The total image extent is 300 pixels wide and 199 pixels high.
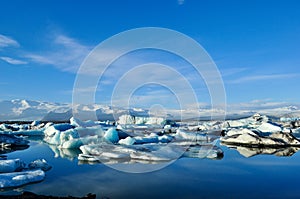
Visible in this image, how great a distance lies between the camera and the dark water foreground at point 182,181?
439 centimetres

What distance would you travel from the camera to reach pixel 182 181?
5262 mm

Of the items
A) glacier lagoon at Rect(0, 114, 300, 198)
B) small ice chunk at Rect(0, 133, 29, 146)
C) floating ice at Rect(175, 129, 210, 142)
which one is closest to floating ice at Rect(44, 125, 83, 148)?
small ice chunk at Rect(0, 133, 29, 146)

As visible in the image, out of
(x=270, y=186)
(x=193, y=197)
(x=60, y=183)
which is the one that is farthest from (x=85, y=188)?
(x=270, y=186)

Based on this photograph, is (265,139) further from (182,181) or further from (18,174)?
(18,174)

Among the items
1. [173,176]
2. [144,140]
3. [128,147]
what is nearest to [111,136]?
[144,140]

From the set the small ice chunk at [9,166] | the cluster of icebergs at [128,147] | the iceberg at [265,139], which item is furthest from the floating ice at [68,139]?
the iceberg at [265,139]

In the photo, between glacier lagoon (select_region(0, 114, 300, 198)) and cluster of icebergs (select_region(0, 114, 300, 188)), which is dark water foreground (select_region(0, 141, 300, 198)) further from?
cluster of icebergs (select_region(0, 114, 300, 188))

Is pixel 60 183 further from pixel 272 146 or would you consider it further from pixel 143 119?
pixel 143 119

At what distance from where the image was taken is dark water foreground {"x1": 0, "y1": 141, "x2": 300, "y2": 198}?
4.39 meters

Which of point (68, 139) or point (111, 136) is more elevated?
point (111, 136)

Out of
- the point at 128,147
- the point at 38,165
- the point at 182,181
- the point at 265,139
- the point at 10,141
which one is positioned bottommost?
the point at 182,181

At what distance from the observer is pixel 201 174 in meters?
5.82

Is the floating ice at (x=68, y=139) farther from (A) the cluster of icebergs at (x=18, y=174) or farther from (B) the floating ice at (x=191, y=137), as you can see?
(B) the floating ice at (x=191, y=137)

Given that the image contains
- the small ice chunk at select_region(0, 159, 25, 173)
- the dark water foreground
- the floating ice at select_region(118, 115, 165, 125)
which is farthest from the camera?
the floating ice at select_region(118, 115, 165, 125)
